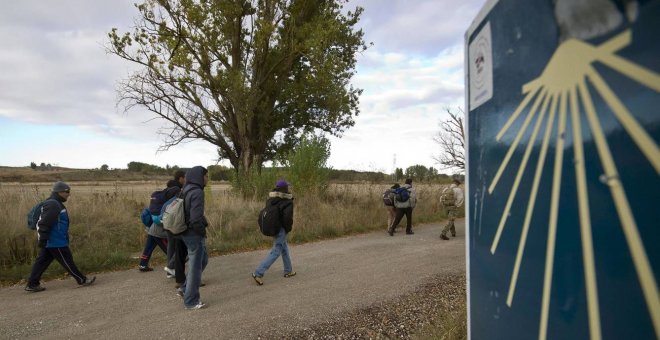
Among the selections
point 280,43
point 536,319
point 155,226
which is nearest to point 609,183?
point 536,319

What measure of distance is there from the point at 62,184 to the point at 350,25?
1831 centimetres

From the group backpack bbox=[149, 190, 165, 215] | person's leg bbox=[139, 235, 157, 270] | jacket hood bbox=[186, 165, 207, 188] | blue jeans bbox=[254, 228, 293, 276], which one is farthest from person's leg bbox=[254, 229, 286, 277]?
person's leg bbox=[139, 235, 157, 270]

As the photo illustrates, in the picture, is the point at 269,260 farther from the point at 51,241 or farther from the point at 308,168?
the point at 308,168

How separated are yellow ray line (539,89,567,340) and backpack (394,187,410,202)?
10920 millimetres

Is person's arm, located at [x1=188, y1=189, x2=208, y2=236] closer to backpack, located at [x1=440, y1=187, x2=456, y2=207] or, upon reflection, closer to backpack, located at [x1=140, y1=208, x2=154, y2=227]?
backpack, located at [x1=140, y1=208, x2=154, y2=227]

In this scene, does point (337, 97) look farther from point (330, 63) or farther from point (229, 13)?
point (229, 13)

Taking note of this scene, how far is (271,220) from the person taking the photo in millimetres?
6672

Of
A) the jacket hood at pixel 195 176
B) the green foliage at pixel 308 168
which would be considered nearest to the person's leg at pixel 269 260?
the jacket hood at pixel 195 176

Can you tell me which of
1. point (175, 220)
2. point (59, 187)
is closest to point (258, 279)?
point (175, 220)

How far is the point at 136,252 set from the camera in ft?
30.3

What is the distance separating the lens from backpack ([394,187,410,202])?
38.8ft

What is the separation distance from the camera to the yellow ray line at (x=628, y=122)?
2.30 ft

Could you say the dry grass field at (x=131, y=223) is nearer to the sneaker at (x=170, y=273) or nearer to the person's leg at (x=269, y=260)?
the sneaker at (x=170, y=273)

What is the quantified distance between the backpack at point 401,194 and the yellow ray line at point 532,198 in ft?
35.2
